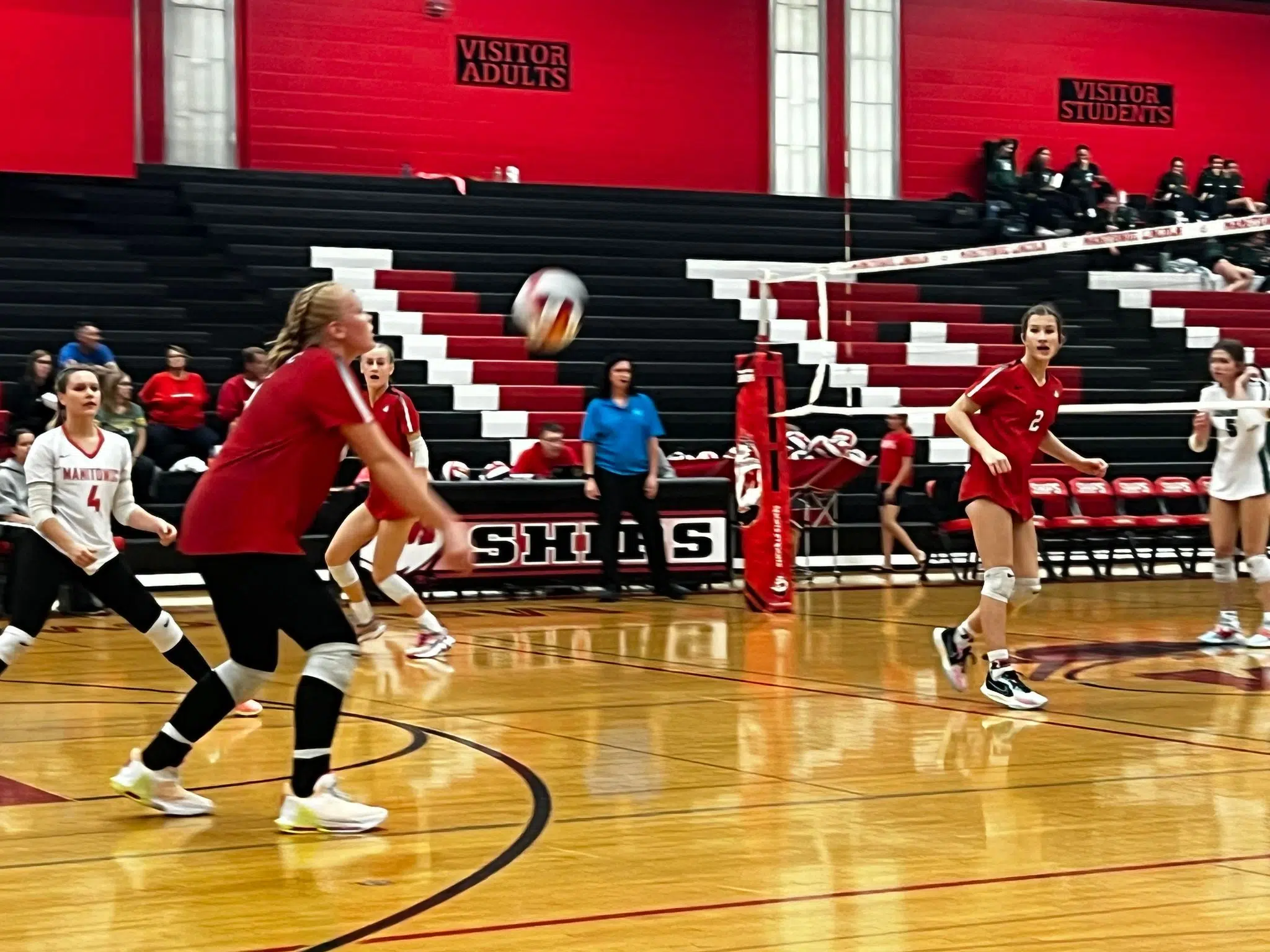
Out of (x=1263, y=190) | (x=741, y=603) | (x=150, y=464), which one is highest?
(x=1263, y=190)

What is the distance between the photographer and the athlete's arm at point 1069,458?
8.95 m

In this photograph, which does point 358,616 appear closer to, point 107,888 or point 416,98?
point 107,888

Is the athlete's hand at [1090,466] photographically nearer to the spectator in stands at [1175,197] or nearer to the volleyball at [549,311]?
the volleyball at [549,311]

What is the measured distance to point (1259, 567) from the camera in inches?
449

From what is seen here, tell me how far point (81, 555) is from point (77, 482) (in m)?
0.42

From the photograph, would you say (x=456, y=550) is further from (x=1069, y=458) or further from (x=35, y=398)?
(x=35, y=398)

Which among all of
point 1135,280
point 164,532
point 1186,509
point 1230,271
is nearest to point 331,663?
point 164,532

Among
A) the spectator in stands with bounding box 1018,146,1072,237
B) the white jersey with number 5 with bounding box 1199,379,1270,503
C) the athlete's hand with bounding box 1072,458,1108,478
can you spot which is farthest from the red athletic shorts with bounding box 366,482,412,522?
the spectator in stands with bounding box 1018,146,1072,237

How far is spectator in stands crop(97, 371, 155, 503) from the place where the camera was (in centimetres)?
1491

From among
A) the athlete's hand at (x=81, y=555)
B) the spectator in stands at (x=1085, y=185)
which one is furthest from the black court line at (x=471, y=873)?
the spectator in stands at (x=1085, y=185)

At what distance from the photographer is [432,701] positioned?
892 centimetres

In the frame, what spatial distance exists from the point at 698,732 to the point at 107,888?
10.8 ft

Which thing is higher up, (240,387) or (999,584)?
(240,387)

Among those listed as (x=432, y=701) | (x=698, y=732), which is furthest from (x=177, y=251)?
(x=698, y=732)
